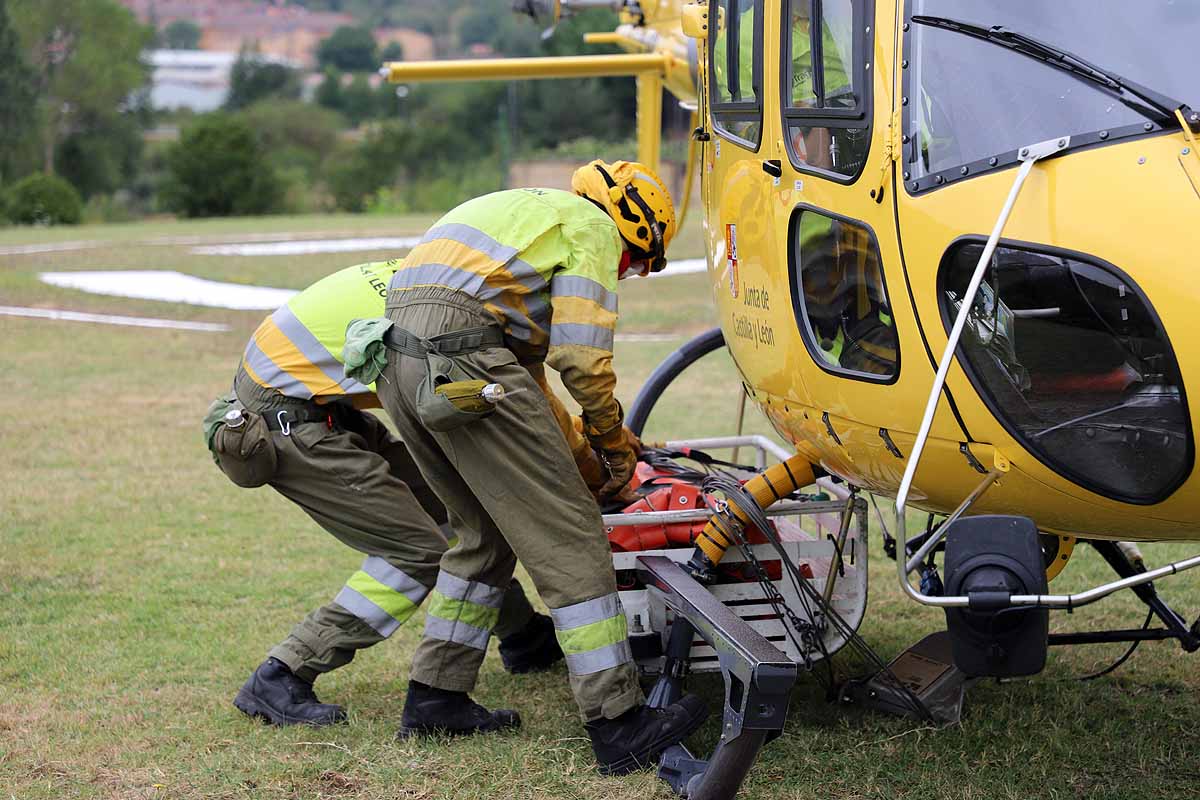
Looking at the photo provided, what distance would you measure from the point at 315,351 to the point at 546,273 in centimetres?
92

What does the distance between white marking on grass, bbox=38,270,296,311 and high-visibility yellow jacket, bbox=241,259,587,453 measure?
38.3ft

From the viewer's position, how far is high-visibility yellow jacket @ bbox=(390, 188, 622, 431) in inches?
149

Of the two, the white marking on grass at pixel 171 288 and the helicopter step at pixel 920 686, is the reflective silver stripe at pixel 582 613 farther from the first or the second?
the white marking on grass at pixel 171 288

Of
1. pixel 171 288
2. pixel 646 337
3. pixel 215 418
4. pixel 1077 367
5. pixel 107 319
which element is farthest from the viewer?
pixel 171 288

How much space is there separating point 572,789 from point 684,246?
22155 millimetres

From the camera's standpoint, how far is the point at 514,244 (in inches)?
154

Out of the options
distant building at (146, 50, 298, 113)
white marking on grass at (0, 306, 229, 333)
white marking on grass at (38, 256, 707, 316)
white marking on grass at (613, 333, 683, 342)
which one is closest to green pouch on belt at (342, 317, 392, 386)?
white marking on grass at (613, 333, 683, 342)

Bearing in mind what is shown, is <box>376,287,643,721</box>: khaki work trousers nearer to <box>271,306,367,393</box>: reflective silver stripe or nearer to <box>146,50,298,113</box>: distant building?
<box>271,306,367,393</box>: reflective silver stripe

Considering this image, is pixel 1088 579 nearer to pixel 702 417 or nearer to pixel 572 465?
pixel 572 465

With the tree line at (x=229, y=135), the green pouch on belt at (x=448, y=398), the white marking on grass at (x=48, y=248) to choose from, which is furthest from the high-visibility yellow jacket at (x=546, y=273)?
the tree line at (x=229, y=135)

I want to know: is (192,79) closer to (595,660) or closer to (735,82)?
(735,82)

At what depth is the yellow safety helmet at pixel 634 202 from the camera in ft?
13.6

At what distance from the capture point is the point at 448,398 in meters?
3.67

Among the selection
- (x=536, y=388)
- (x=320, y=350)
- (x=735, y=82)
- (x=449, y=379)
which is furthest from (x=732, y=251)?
(x=320, y=350)
